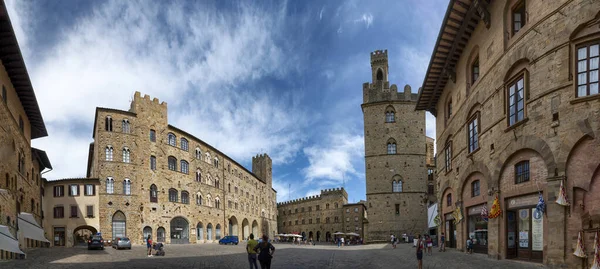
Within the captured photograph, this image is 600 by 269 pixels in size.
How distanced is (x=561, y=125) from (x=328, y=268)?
10791 millimetres

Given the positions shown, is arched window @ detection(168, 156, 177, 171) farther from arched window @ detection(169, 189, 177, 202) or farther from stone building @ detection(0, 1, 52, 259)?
stone building @ detection(0, 1, 52, 259)

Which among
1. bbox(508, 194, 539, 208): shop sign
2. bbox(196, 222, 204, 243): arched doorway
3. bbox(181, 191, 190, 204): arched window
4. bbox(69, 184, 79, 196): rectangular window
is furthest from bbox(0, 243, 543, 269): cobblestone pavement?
bbox(196, 222, 204, 243): arched doorway

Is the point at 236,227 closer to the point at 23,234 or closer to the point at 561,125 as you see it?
the point at 23,234

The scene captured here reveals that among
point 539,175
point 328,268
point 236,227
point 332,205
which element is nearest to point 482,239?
point 539,175

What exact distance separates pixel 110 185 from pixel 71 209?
471cm

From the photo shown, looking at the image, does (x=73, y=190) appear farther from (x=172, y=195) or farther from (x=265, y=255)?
(x=265, y=255)

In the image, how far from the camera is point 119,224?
1623 inches

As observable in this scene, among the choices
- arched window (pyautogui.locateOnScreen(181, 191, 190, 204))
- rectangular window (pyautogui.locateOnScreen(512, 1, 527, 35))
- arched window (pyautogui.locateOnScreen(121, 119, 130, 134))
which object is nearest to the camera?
rectangular window (pyautogui.locateOnScreen(512, 1, 527, 35))

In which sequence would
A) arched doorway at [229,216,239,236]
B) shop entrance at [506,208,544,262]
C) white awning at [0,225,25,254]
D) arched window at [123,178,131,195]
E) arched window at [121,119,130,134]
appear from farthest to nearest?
arched doorway at [229,216,239,236]
arched window at [121,119,130,134]
arched window at [123,178,131,195]
white awning at [0,225,25,254]
shop entrance at [506,208,544,262]

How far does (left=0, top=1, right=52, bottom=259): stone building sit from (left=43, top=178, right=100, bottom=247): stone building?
7.20 meters

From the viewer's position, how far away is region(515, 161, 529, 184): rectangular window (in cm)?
1428

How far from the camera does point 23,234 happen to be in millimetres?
25219

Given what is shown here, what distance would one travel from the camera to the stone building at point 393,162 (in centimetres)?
5031

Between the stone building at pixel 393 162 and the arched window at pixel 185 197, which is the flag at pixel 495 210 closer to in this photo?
the stone building at pixel 393 162
